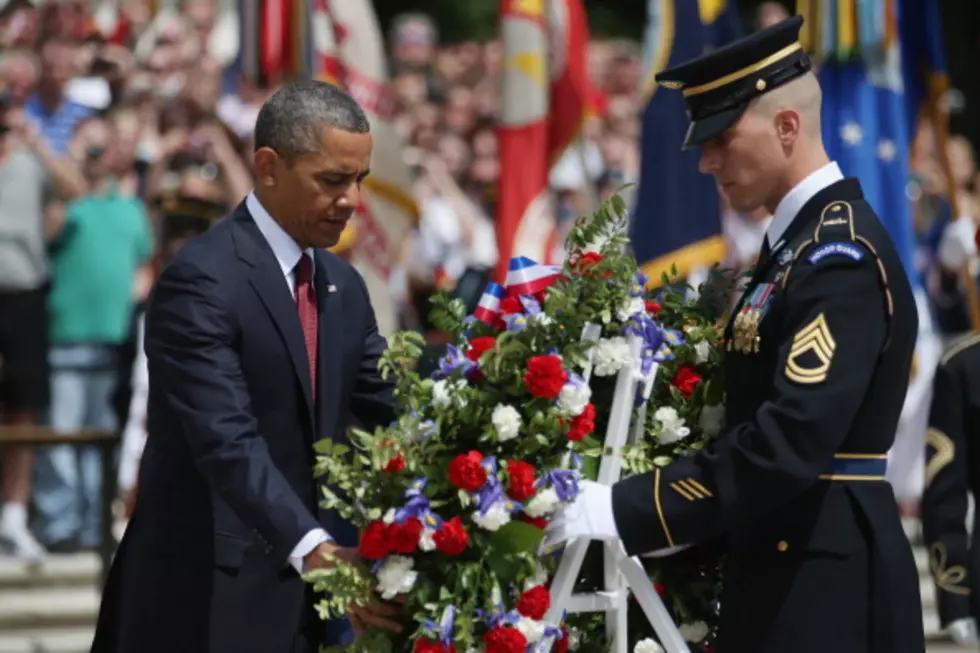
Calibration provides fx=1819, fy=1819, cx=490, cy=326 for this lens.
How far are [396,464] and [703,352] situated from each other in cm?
82

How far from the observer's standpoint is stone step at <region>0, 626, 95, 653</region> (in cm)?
880

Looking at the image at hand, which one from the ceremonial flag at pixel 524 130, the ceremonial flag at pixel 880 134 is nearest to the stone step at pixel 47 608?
the ceremonial flag at pixel 524 130

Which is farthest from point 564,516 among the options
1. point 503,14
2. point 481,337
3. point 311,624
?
point 503,14

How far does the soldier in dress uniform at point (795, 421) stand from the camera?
377 centimetres

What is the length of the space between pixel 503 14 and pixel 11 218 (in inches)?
134

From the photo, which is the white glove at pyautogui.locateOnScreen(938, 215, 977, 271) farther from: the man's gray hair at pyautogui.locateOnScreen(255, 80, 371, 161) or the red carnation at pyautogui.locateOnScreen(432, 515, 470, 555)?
the red carnation at pyautogui.locateOnScreen(432, 515, 470, 555)

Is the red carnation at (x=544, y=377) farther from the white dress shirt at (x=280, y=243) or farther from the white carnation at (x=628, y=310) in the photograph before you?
the white dress shirt at (x=280, y=243)

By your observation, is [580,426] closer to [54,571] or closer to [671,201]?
[54,571]

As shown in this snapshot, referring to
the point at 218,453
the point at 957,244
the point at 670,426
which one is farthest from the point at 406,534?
the point at 957,244

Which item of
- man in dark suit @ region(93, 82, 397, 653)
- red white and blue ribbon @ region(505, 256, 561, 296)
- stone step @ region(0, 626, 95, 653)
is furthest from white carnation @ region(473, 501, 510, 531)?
stone step @ region(0, 626, 95, 653)

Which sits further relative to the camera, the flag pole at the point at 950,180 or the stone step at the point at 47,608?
the flag pole at the point at 950,180

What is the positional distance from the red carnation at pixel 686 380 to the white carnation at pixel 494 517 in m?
0.62

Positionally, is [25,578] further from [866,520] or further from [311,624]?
[866,520]

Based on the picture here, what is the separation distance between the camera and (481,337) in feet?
13.6
